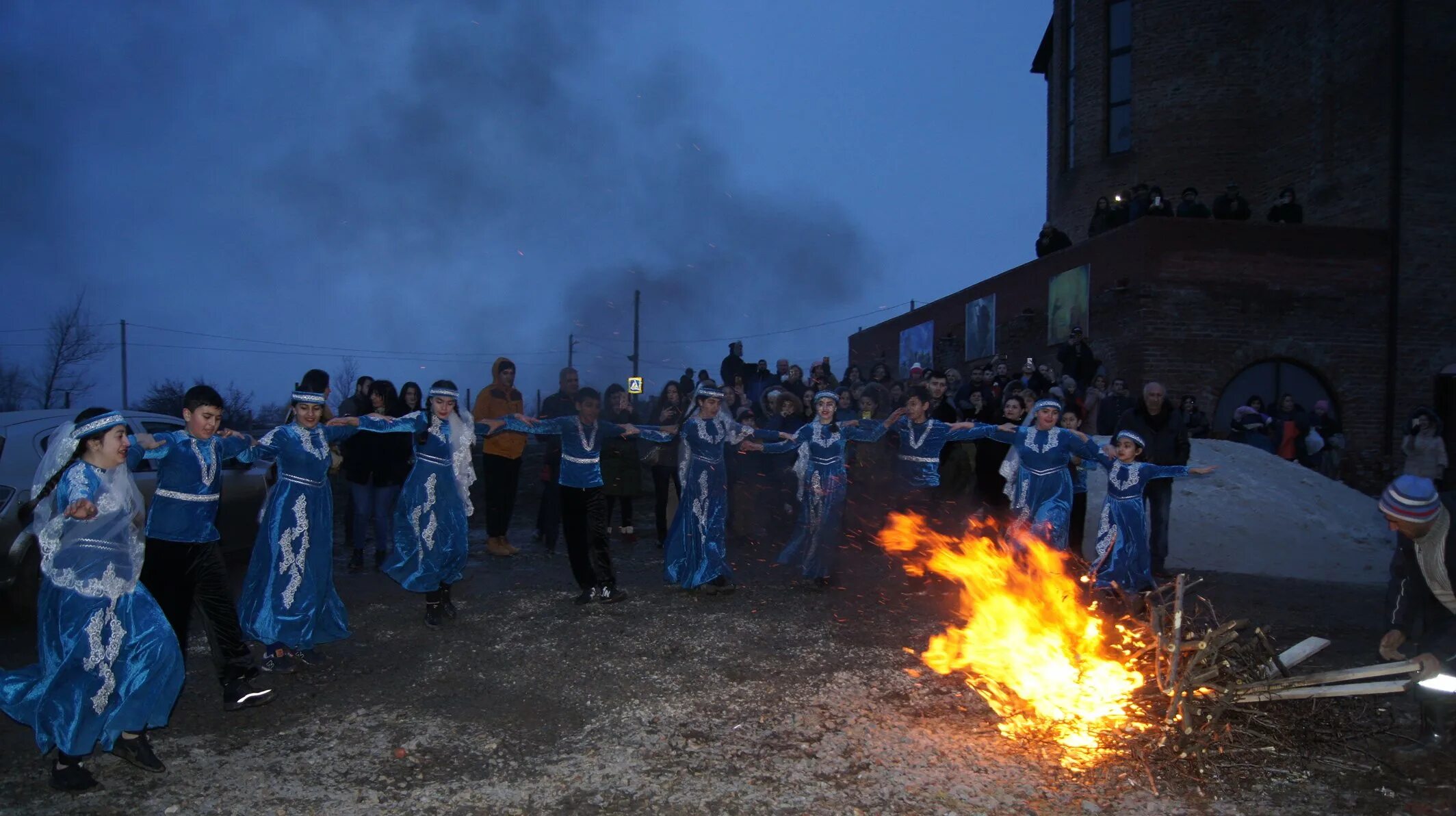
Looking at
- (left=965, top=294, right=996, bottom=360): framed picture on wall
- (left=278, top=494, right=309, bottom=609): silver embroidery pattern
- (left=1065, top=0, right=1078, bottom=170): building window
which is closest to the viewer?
(left=278, top=494, right=309, bottom=609): silver embroidery pattern

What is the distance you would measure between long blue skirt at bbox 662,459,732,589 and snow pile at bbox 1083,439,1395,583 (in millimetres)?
5032

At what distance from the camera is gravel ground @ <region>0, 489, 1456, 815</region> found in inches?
153

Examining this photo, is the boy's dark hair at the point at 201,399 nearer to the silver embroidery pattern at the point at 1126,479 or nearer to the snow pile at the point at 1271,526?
the silver embroidery pattern at the point at 1126,479

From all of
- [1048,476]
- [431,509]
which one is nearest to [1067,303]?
[1048,476]

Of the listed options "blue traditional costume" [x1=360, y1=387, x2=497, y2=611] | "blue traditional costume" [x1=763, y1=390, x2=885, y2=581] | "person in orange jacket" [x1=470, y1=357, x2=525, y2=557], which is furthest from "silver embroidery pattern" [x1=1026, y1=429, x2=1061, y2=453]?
"person in orange jacket" [x1=470, y1=357, x2=525, y2=557]

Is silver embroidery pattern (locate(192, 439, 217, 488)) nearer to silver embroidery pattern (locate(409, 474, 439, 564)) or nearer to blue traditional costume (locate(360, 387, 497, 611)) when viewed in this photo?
blue traditional costume (locate(360, 387, 497, 611))

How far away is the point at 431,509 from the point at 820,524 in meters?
3.65

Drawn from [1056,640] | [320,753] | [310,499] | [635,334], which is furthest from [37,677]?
[635,334]

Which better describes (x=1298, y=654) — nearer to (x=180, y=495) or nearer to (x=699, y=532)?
(x=699, y=532)

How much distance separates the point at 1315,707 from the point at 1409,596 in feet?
2.63

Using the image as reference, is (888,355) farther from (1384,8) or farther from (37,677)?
(37,677)

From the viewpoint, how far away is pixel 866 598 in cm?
809

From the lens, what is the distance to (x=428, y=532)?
6965 millimetres

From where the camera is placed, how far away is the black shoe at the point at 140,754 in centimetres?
418
